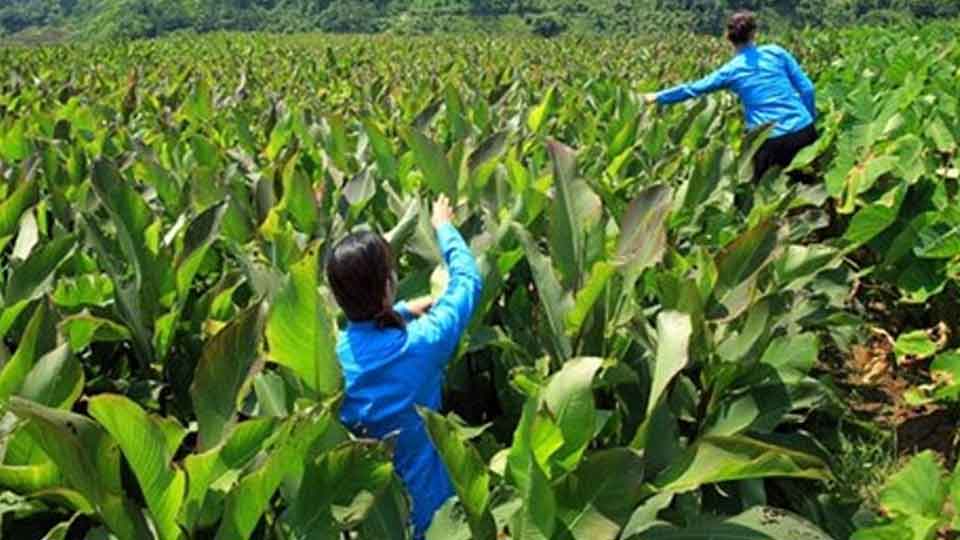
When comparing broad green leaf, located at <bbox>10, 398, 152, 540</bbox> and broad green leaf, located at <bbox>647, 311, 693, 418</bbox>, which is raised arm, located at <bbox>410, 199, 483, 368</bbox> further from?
broad green leaf, located at <bbox>10, 398, 152, 540</bbox>

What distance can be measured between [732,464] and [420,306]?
2.87 ft

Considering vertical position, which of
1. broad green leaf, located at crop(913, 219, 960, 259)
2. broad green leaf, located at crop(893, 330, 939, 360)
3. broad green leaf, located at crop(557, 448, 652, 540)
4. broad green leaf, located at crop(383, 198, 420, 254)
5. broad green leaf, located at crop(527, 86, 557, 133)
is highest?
broad green leaf, located at crop(383, 198, 420, 254)

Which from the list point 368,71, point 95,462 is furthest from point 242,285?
point 368,71

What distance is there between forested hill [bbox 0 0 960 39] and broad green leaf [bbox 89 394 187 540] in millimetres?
53163

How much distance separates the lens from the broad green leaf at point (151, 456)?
171 centimetres

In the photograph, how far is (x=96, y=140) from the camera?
178 inches

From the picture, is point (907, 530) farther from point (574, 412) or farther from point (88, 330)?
point (88, 330)

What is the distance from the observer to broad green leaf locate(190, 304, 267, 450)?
199 centimetres

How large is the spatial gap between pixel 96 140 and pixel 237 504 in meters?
3.13

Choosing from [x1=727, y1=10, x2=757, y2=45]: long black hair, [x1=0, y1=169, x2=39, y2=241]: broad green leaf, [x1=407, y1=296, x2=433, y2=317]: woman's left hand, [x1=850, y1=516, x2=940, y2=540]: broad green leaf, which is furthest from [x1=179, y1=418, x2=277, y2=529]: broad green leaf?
[x1=727, y1=10, x2=757, y2=45]: long black hair

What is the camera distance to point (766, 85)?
580 cm

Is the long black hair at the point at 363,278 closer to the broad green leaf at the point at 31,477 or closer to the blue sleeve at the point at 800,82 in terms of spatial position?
the broad green leaf at the point at 31,477

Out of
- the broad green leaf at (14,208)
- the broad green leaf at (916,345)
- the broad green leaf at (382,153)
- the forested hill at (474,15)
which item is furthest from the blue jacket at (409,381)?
the forested hill at (474,15)

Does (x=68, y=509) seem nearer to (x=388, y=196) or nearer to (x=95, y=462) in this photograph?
(x=95, y=462)
